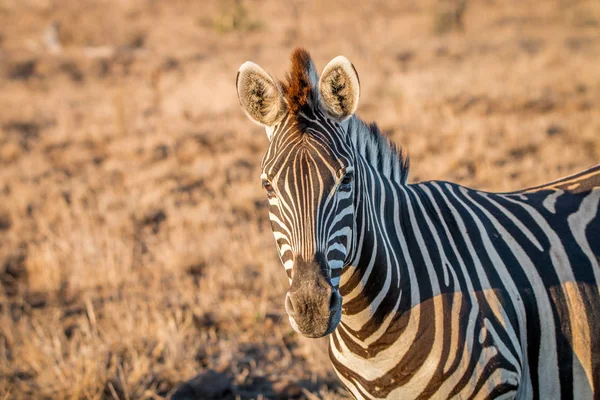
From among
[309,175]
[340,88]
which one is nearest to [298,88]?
[340,88]

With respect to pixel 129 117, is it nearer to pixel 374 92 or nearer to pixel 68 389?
pixel 374 92

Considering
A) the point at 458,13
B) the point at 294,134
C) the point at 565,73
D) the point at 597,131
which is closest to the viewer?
the point at 294,134

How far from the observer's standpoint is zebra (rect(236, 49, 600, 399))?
2.15 metres

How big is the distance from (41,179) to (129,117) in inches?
150

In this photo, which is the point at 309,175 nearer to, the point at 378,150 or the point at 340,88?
the point at 340,88

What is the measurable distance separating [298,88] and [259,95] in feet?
0.65

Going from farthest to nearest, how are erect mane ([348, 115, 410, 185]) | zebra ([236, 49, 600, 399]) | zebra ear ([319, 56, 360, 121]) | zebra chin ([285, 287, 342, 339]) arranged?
erect mane ([348, 115, 410, 185]) < zebra ear ([319, 56, 360, 121]) < zebra ([236, 49, 600, 399]) < zebra chin ([285, 287, 342, 339])

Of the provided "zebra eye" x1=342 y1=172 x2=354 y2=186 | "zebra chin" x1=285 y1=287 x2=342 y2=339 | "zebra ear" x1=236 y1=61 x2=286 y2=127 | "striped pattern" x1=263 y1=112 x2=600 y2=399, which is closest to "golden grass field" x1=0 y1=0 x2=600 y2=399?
"striped pattern" x1=263 y1=112 x2=600 y2=399

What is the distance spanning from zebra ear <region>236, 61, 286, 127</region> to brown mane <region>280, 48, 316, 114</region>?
49 millimetres

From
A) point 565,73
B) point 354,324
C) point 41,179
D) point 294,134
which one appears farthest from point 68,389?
point 565,73

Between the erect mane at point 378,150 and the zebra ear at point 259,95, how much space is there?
418mm

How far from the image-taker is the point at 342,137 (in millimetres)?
2369

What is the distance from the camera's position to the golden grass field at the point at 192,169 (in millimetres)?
4457

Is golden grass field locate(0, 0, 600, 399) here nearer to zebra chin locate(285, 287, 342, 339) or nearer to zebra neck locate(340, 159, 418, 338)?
zebra neck locate(340, 159, 418, 338)
